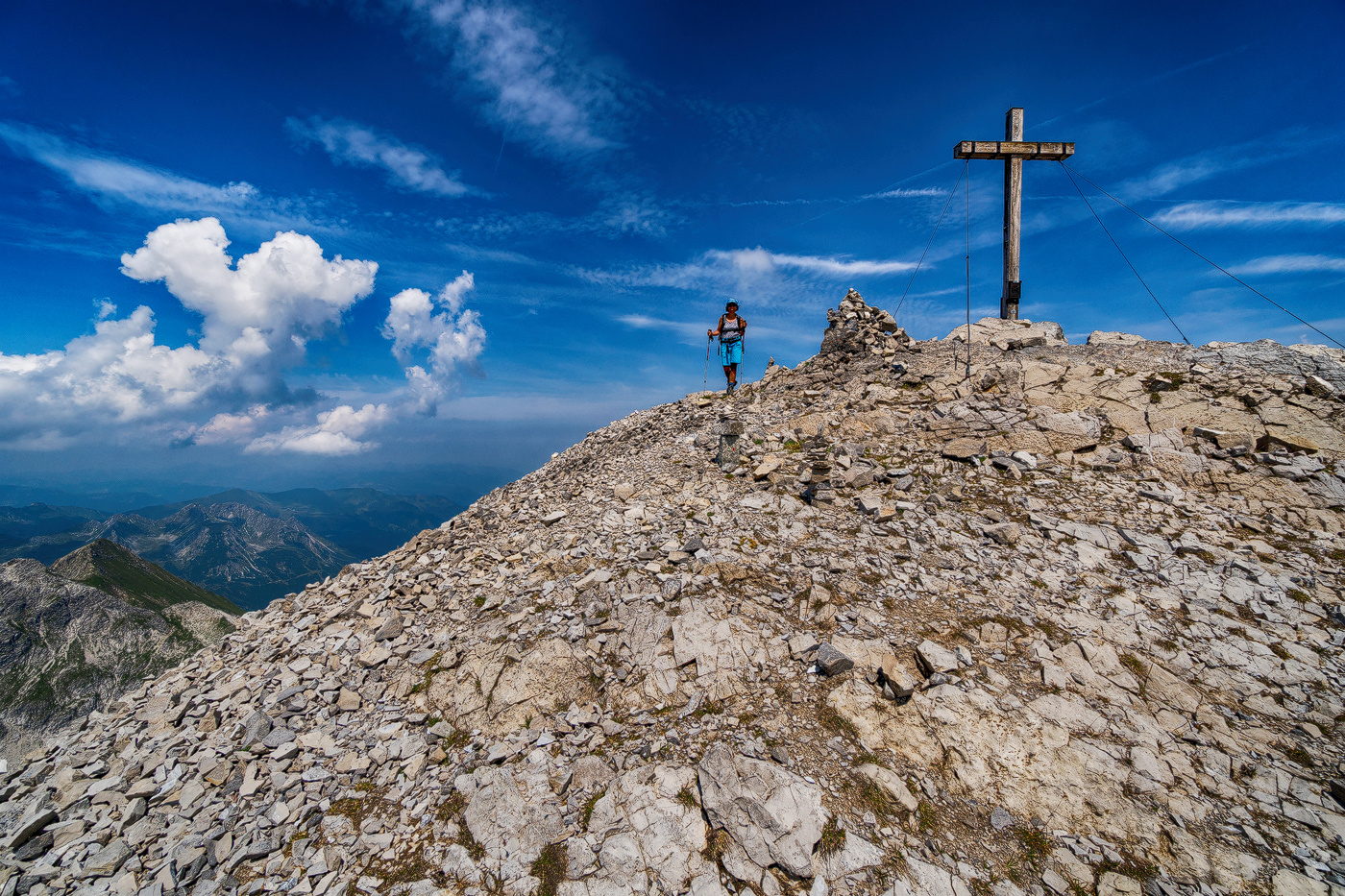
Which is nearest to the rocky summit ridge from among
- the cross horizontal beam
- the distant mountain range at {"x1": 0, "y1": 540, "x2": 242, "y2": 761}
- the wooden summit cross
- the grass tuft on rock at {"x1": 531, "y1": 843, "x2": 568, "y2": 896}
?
the grass tuft on rock at {"x1": 531, "y1": 843, "x2": 568, "y2": 896}

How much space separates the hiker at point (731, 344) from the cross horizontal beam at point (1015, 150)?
9.39 m

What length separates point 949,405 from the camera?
568 inches

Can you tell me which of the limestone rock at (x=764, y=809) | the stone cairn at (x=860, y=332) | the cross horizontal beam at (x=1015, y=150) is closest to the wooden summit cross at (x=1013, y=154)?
the cross horizontal beam at (x=1015, y=150)

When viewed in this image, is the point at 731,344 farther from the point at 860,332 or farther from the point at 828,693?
the point at 828,693

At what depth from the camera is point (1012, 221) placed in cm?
1620

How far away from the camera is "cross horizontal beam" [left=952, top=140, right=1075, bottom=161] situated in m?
15.8

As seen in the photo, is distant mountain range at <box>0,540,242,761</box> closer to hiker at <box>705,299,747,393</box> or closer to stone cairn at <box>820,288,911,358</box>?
hiker at <box>705,299,747,393</box>

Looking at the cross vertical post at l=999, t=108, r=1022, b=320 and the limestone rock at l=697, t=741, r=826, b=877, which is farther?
the cross vertical post at l=999, t=108, r=1022, b=320

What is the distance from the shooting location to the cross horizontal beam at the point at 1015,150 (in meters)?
15.8

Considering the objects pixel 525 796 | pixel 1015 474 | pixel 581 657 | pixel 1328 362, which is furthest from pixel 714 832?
pixel 1328 362

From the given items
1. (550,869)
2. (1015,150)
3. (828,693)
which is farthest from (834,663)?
(1015,150)

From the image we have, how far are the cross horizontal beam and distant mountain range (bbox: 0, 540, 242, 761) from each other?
204ft

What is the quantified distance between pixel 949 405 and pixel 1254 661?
8.34 meters

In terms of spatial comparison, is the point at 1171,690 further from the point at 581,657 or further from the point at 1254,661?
the point at 581,657
